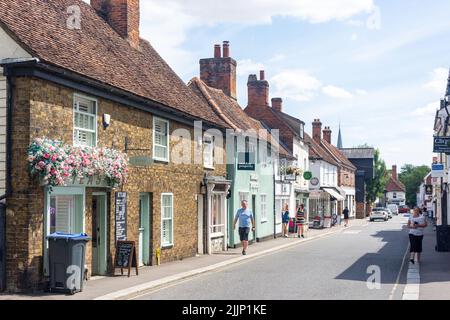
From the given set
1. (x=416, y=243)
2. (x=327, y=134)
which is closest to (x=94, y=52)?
(x=416, y=243)

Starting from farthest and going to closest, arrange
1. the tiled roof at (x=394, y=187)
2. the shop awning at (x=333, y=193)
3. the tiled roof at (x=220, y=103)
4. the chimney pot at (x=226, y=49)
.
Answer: the tiled roof at (x=394, y=187) → the shop awning at (x=333, y=193) → the chimney pot at (x=226, y=49) → the tiled roof at (x=220, y=103)

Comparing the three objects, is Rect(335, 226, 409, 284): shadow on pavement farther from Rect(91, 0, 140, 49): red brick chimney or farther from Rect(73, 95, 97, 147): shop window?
Rect(91, 0, 140, 49): red brick chimney

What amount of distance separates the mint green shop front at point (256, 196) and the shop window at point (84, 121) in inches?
432

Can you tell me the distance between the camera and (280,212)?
35.1m

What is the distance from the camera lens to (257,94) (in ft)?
140

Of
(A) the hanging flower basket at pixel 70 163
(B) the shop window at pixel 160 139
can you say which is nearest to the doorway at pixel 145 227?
(B) the shop window at pixel 160 139

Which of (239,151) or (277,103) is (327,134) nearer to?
(277,103)

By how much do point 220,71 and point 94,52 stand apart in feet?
55.7

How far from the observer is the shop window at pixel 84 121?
14.0m

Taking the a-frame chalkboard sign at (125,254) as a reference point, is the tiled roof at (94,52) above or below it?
above

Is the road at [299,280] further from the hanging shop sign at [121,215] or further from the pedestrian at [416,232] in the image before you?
the hanging shop sign at [121,215]
